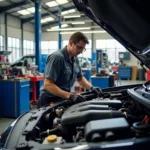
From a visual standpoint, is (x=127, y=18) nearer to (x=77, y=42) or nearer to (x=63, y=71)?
(x=77, y=42)

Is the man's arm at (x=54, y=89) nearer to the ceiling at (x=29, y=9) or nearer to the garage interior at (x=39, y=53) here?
the garage interior at (x=39, y=53)

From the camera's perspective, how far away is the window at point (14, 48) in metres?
15.5

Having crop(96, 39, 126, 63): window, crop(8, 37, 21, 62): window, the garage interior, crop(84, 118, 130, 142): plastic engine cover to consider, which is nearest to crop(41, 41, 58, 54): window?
the garage interior

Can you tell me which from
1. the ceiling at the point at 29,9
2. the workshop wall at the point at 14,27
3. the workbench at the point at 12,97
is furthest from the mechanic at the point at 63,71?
the workshop wall at the point at 14,27

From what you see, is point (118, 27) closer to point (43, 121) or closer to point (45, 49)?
point (43, 121)

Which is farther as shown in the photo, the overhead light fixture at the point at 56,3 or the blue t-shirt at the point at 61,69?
the overhead light fixture at the point at 56,3

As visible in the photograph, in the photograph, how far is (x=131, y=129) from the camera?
1.25 meters

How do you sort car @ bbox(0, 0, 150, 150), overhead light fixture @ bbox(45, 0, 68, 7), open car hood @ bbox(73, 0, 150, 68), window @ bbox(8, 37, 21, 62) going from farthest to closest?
1. window @ bbox(8, 37, 21, 62)
2. overhead light fixture @ bbox(45, 0, 68, 7)
3. open car hood @ bbox(73, 0, 150, 68)
4. car @ bbox(0, 0, 150, 150)

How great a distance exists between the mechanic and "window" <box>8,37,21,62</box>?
13.6 metres

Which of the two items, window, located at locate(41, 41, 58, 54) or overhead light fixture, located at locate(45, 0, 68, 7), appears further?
window, located at locate(41, 41, 58, 54)

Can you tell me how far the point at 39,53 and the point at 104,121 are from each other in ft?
19.9

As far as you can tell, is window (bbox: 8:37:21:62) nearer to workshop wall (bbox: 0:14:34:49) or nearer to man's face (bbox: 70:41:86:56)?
workshop wall (bbox: 0:14:34:49)

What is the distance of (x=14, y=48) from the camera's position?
16.0m

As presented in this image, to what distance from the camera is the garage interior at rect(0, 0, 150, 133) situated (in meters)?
5.04
